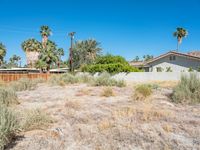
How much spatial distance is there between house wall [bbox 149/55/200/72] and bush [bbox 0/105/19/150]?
103ft

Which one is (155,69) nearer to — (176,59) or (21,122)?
(176,59)

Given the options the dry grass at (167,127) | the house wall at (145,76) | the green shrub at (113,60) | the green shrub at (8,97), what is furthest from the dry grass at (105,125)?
the green shrub at (113,60)

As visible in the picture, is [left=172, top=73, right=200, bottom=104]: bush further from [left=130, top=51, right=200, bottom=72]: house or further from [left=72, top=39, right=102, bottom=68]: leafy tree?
[left=72, top=39, right=102, bottom=68]: leafy tree

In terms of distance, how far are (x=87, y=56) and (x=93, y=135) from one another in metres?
45.9

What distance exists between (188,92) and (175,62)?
2621 centimetres

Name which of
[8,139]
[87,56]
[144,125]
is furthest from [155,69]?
[8,139]

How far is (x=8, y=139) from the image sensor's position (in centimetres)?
527

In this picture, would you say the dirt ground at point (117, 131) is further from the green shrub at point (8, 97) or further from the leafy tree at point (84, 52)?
the leafy tree at point (84, 52)

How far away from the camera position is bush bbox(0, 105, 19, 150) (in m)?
4.96

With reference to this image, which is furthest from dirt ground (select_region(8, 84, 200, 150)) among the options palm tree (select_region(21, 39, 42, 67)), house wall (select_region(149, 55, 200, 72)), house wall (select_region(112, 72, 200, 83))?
palm tree (select_region(21, 39, 42, 67))

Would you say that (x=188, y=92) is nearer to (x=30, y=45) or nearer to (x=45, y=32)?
(x=45, y=32)

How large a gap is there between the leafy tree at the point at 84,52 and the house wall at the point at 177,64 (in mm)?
15798

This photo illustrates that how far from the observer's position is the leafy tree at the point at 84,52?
1962 inches

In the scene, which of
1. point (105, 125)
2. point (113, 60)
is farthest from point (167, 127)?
point (113, 60)
